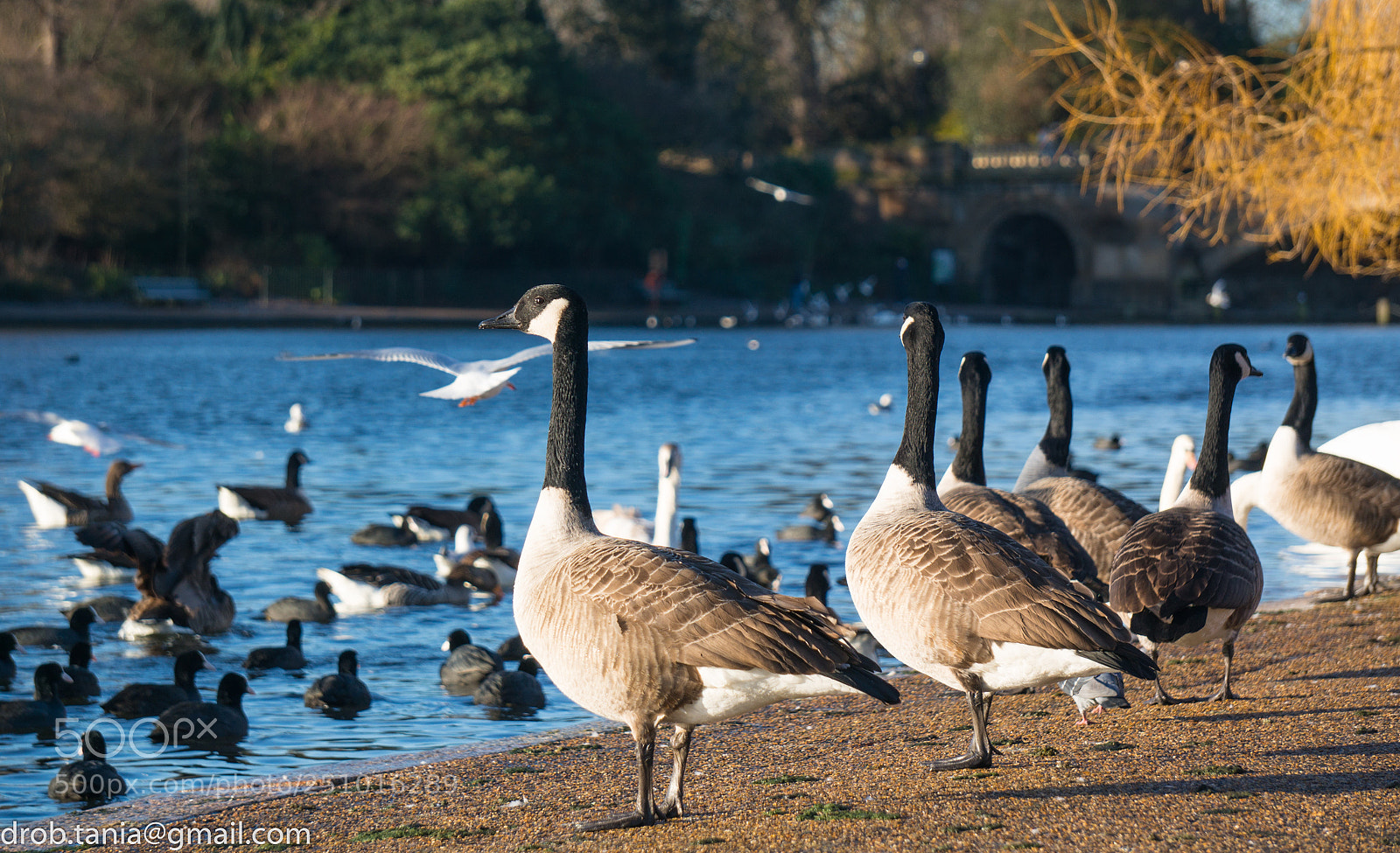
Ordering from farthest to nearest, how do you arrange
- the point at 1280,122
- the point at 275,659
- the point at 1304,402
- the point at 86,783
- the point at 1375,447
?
the point at 1375,447, the point at 1304,402, the point at 275,659, the point at 1280,122, the point at 86,783

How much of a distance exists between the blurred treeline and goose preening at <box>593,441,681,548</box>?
1570 inches

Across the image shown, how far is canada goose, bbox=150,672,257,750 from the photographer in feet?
28.7

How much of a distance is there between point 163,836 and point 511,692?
3.48 meters

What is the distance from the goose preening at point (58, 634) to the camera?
441 inches

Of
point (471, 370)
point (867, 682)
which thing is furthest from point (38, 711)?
point (867, 682)

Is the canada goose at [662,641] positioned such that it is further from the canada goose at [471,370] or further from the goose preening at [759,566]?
the goose preening at [759,566]

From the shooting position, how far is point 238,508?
1808cm

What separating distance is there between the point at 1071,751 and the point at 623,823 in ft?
7.60

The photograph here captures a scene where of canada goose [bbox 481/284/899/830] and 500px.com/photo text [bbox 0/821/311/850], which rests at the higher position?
canada goose [bbox 481/284/899/830]

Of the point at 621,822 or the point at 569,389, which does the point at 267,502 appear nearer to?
the point at 569,389

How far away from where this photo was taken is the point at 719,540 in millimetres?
16859

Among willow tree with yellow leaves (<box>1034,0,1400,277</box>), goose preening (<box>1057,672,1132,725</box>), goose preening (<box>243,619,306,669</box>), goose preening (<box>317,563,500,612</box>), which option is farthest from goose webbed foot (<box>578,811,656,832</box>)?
goose preening (<box>317,563,500,612</box>)

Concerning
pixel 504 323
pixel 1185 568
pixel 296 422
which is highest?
pixel 504 323

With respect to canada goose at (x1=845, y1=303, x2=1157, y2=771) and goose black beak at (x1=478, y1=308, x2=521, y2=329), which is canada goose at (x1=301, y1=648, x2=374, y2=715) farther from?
canada goose at (x1=845, y1=303, x2=1157, y2=771)
